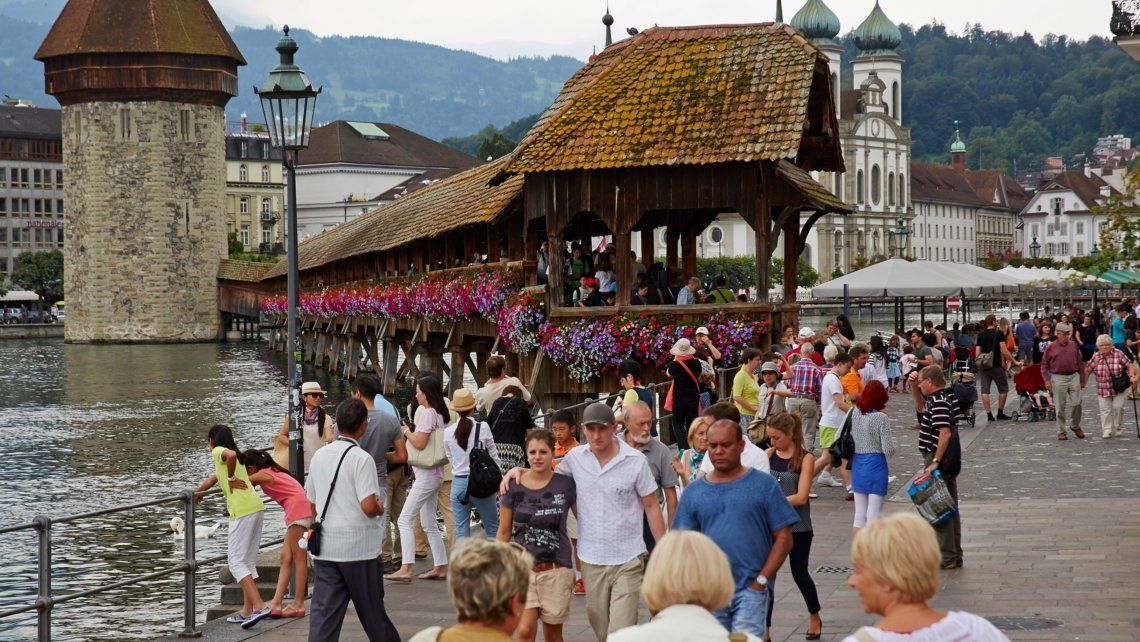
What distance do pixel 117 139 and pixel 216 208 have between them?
5.78 metres

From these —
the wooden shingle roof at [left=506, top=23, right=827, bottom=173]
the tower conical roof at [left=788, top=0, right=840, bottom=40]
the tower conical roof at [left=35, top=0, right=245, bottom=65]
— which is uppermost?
the tower conical roof at [left=788, top=0, right=840, bottom=40]

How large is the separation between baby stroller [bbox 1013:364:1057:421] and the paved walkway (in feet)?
16.3

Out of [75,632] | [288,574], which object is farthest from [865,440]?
[75,632]

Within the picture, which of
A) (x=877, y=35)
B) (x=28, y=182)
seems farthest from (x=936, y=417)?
(x=877, y=35)

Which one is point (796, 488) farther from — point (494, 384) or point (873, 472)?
point (494, 384)

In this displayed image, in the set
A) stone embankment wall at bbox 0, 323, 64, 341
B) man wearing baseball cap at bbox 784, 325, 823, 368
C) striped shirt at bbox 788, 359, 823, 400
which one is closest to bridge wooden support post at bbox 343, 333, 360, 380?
man wearing baseball cap at bbox 784, 325, 823, 368

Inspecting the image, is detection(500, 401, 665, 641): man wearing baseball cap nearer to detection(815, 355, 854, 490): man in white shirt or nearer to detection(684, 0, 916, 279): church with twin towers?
detection(815, 355, 854, 490): man in white shirt

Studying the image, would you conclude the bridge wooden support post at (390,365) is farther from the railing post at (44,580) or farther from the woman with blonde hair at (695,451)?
the railing post at (44,580)

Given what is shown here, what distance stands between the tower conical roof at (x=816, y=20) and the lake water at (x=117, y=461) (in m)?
80.5

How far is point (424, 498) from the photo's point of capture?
434 inches

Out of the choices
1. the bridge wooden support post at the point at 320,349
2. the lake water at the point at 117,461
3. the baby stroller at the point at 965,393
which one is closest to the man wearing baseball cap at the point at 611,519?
the baby stroller at the point at 965,393

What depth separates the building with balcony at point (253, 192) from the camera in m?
125

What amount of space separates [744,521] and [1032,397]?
1632 cm

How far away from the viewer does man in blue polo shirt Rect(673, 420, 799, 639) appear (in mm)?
6695
